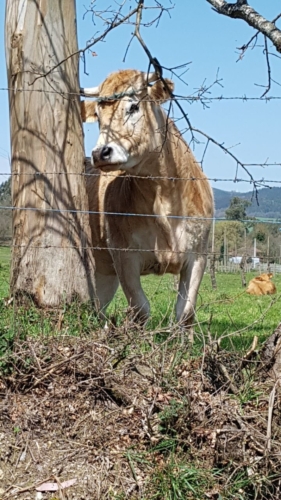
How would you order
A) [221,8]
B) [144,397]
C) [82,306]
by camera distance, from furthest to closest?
[82,306] → [221,8] → [144,397]

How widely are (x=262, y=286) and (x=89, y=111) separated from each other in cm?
1551

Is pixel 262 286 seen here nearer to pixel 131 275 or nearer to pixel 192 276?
pixel 192 276

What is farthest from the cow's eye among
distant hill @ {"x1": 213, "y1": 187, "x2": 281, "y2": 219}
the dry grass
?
the dry grass

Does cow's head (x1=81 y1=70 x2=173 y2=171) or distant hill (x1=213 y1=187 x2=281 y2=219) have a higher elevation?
cow's head (x1=81 y1=70 x2=173 y2=171)

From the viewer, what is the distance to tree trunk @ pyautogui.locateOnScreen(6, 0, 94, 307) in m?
5.88

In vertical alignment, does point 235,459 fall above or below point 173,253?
below

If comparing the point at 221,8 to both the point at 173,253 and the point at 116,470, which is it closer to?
the point at 173,253

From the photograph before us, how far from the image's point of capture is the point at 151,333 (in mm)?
4598

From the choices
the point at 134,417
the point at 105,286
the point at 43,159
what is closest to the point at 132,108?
the point at 43,159

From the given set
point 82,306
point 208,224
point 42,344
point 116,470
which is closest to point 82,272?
point 82,306

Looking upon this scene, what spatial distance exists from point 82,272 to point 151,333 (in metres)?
1.56

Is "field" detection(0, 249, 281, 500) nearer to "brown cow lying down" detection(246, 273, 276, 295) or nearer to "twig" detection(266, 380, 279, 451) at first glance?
"twig" detection(266, 380, 279, 451)

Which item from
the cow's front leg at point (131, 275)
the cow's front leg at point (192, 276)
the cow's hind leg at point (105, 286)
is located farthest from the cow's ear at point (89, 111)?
the cow's hind leg at point (105, 286)

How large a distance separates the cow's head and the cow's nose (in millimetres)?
27
